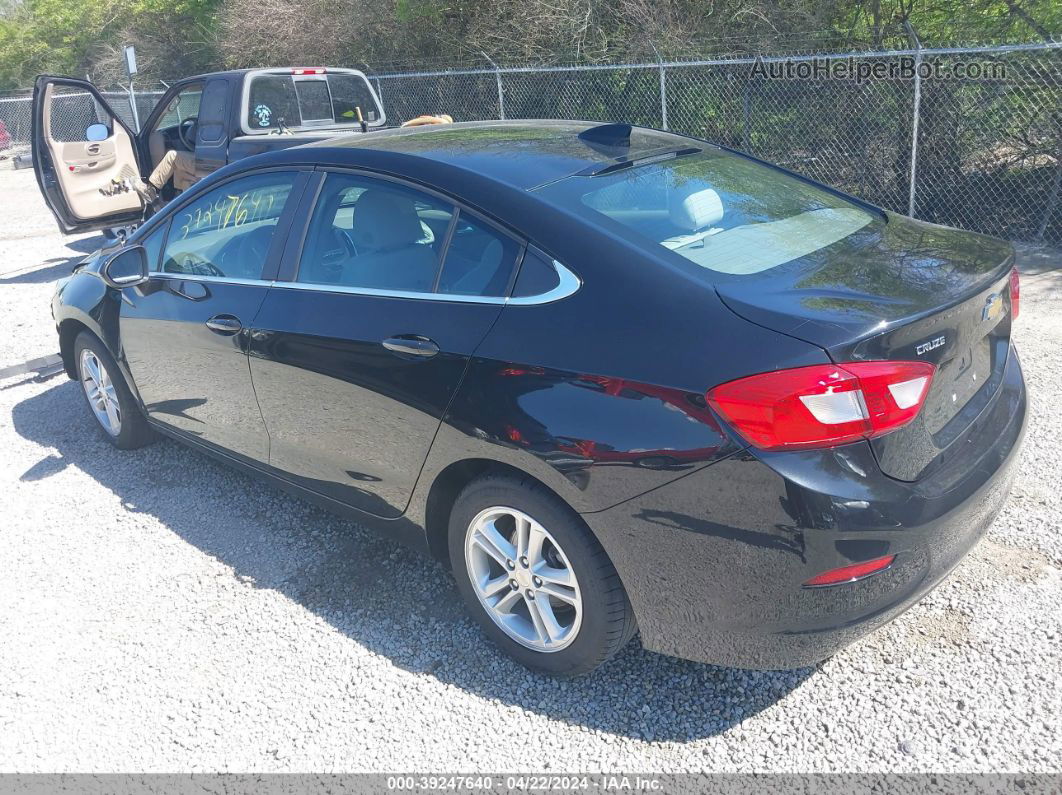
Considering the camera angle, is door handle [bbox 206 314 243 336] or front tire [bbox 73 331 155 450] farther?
front tire [bbox 73 331 155 450]

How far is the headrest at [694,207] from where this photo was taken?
3021 millimetres

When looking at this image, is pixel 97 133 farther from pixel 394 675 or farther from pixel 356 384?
pixel 394 675

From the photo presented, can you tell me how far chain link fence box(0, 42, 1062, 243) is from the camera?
828 cm

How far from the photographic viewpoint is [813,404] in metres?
2.28

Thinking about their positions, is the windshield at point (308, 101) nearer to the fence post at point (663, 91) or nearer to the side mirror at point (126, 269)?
the fence post at point (663, 91)

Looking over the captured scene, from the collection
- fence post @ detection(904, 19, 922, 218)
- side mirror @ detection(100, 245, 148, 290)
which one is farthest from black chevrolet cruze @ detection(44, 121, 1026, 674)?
fence post @ detection(904, 19, 922, 218)

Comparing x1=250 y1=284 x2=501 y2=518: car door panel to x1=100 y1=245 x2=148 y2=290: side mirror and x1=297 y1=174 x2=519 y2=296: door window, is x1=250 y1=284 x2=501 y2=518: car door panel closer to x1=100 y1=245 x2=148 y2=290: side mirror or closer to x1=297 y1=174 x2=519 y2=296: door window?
x1=297 y1=174 x2=519 y2=296: door window

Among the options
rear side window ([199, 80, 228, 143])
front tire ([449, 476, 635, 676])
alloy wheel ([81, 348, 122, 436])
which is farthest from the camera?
rear side window ([199, 80, 228, 143])

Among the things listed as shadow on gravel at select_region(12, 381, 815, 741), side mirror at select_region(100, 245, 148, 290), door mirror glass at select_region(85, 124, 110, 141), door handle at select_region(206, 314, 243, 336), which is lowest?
shadow on gravel at select_region(12, 381, 815, 741)

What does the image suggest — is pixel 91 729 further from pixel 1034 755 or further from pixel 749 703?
pixel 1034 755

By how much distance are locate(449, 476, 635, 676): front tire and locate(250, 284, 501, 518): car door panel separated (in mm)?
305

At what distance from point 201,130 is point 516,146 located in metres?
7.01

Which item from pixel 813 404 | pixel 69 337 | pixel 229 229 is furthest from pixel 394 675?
pixel 69 337

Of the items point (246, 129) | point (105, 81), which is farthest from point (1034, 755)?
point (105, 81)
